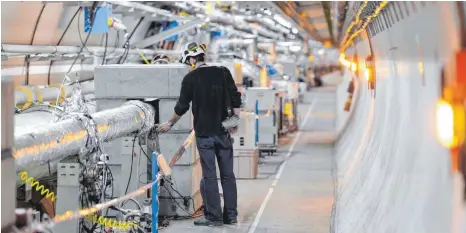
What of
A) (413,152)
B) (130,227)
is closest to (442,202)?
(413,152)

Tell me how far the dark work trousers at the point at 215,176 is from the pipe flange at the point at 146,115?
1.68 feet

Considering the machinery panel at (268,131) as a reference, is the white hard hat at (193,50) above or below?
above

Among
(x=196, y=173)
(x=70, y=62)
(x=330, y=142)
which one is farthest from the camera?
(x=330, y=142)

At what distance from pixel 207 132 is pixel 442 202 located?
12.1 ft

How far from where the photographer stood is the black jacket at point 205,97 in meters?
7.35

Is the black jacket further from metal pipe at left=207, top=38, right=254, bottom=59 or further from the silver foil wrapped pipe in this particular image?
metal pipe at left=207, top=38, right=254, bottom=59

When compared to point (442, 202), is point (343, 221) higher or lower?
lower

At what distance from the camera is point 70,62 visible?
38.7 feet

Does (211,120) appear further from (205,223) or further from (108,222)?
(108,222)

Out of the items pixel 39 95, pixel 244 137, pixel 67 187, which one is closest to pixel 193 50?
pixel 39 95

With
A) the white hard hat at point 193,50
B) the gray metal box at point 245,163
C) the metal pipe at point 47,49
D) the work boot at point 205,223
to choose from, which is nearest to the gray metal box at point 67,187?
the work boot at point 205,223

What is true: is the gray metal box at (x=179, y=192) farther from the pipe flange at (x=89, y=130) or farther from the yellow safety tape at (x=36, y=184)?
the pipe flange at (x=89, y=130)

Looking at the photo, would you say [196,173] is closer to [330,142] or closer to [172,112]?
[172,112]

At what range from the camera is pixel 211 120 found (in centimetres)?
738
